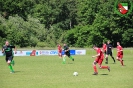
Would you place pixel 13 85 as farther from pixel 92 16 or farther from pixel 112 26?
pixel 92 16

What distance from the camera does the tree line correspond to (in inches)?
2970

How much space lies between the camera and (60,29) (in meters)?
99.2

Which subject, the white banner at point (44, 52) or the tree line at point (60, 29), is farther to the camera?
the tree line at point (60, 29)

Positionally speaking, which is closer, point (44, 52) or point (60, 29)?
point (44, 52)

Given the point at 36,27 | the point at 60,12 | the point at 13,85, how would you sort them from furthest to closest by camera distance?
the point at 60,12 < the point at 36,27 < the point at 13,85

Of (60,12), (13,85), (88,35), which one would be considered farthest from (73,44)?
(13,85)

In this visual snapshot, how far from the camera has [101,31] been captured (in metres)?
84.8

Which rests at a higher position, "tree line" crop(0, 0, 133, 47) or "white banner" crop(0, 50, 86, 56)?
"tree line" crop(0, 0, 133, 47)

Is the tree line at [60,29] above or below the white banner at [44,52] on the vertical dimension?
above

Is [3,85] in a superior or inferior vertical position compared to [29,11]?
inferior

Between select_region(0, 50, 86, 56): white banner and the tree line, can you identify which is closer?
select_region(0, 50, 86, 56): white banner

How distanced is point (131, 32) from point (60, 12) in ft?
88.8

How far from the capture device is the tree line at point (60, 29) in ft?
247

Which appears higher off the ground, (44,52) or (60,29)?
(60,29)
